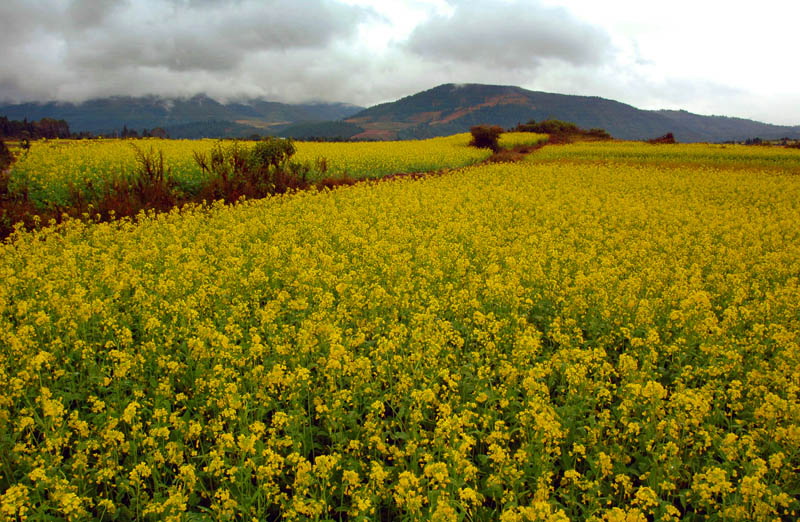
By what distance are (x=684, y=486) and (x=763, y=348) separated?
2.63 metres

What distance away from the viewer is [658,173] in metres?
26.7

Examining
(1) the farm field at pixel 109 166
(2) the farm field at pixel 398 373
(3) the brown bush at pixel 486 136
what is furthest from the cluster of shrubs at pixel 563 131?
(2) the farm field at pixel 398 373

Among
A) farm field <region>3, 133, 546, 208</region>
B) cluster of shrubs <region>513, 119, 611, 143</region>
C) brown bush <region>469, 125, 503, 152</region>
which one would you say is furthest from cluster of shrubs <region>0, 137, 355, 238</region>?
cluster of shrubs <region>513, 119, 611, 143</region>

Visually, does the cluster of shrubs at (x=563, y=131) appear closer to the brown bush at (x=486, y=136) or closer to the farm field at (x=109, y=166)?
the brown bush at (x=486, y=136)

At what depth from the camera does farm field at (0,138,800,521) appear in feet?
12.9

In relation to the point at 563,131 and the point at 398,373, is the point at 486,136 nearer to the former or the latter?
the point at 563,131

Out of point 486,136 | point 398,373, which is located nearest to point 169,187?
point 398,373

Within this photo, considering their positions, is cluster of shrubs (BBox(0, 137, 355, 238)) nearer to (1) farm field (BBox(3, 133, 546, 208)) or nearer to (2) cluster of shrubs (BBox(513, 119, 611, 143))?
(1) farm field (BBox(3, 133, 546, 208))

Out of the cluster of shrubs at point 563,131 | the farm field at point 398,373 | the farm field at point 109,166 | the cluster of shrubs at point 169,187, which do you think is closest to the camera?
the farm field at point 398,373

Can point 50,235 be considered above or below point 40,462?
above

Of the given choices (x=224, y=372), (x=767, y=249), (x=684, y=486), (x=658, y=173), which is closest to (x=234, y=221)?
(x=224, y=372)

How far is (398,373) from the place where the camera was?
19.3 feet

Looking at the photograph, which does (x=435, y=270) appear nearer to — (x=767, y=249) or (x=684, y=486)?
(x=684, y=486)

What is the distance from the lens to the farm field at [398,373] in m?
3.93
